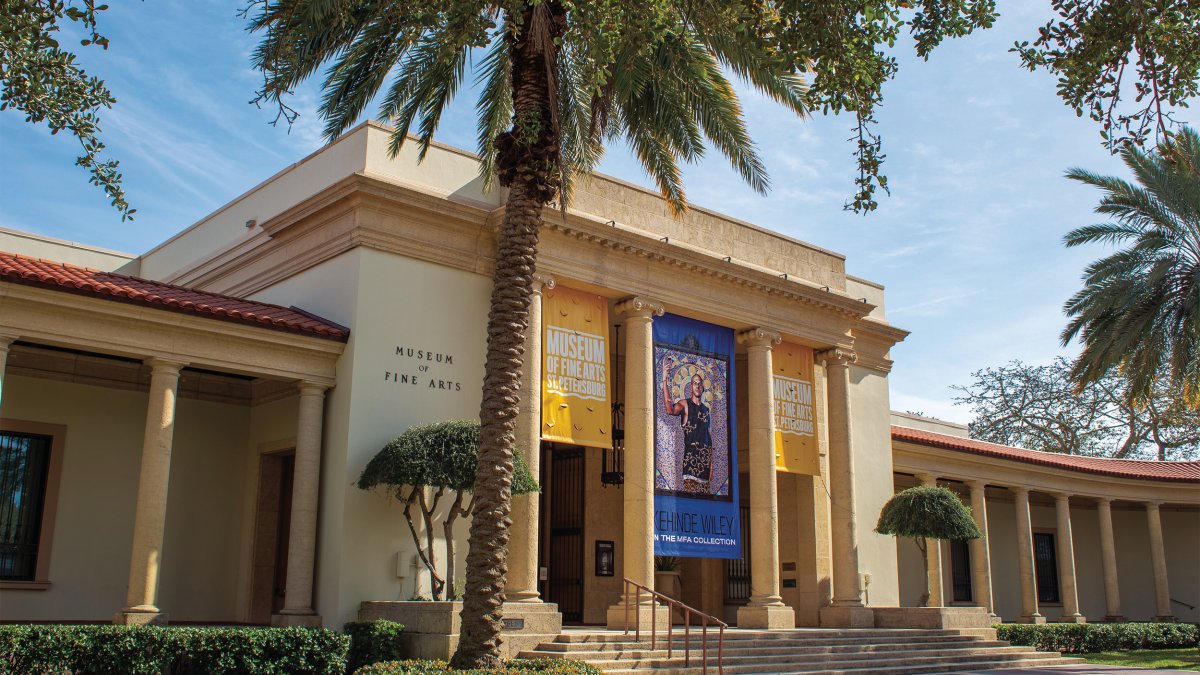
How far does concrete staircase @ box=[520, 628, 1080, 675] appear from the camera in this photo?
594 inches

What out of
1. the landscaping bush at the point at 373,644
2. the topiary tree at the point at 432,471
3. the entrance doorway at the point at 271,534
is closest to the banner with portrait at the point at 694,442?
the topiary tree at the point at 432,471

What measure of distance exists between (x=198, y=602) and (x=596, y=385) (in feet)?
25.2

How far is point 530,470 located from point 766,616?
6.09m

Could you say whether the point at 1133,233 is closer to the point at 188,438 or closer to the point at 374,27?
the point at 374,27

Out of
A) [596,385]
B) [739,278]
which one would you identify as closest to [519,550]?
[596,385]

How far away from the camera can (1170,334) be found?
24.8 m

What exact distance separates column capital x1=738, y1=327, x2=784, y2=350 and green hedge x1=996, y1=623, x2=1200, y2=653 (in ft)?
29.7

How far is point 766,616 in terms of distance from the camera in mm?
19641

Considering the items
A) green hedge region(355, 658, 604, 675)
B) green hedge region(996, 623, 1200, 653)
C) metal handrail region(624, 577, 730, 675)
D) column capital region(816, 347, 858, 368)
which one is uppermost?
column capital region(816, 347, 858, 368)

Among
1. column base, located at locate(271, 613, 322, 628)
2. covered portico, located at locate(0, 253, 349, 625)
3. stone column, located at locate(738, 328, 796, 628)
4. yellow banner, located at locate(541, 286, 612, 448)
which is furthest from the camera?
Answer: stone column, located at locate(738, 328, 796, 628)

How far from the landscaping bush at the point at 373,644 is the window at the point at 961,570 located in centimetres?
2051

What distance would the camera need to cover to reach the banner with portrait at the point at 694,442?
63.1 feet

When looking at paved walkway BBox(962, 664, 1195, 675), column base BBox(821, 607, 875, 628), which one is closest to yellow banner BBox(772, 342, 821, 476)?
column base BBox(821, 607, 875, 628)

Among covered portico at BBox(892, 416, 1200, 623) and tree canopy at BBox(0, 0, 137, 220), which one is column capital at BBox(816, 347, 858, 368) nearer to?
covered portico at BBox(892, 416, 1200, 623)
